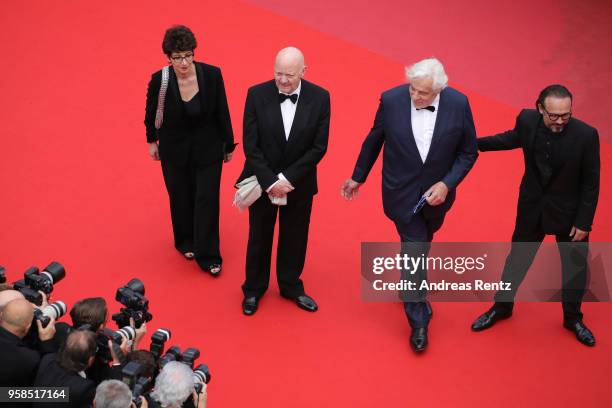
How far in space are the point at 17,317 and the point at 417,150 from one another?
222 centimetres

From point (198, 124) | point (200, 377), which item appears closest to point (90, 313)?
point (200, 377)

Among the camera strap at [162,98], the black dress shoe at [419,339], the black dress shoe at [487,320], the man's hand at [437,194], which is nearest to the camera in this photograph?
the man's hand at [437,194]

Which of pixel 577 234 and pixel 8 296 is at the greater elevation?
pixel 577 234

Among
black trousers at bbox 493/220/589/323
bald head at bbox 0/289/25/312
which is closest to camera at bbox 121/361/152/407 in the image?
bald head at bbox 0/289/25/312

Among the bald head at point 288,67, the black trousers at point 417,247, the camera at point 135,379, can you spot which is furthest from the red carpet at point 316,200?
the bald head at point 288,67

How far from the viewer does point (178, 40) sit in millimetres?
4508

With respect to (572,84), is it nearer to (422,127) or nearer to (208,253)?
(422,127)

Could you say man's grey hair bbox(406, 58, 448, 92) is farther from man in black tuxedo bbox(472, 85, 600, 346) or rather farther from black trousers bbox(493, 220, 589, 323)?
black trousers bbox(493, 220, 589, 323)

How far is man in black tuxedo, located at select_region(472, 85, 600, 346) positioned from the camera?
14.0ft

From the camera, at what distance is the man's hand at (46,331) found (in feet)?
11.5

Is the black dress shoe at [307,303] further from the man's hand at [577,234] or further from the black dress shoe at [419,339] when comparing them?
the man's hand at [577,234]

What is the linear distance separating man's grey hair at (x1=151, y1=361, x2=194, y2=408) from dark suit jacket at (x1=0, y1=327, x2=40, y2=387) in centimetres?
54

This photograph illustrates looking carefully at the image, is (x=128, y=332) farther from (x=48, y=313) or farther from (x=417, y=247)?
(x=417, y=247)

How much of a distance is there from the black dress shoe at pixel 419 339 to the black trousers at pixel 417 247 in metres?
0.03
